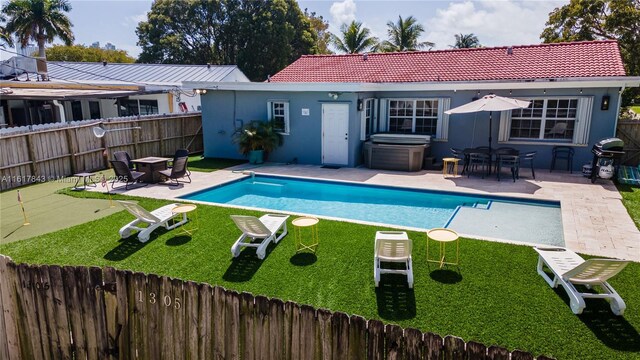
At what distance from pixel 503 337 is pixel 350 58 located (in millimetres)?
16582

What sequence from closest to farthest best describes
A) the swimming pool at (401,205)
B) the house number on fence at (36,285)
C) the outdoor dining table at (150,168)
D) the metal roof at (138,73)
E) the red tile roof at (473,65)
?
1. the house number on fence at (36,285)
2. the swimming pool at (401,205)
3. the outdoor dining table at (150,168)
4. the red tile roof at (473,65)
5. the metal roof at (138,73)

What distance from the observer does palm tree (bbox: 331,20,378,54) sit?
3297 centimetres

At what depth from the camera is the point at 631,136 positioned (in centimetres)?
1395

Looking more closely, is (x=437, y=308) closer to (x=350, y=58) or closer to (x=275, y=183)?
(x=275, y=183)

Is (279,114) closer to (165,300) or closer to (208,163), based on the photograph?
(208,163)

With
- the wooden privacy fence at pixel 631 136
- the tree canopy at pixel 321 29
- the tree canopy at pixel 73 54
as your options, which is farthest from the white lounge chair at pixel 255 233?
the tree canopy at pixel 73 54

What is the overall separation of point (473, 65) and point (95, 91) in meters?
17.2

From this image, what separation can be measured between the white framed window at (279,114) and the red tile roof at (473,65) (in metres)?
3.06

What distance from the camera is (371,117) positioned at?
1625cm

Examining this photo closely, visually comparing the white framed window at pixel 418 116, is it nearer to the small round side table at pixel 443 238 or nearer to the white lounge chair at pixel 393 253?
the small round side table at pixel 443 238

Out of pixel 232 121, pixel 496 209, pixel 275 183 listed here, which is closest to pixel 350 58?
pixel 232 121

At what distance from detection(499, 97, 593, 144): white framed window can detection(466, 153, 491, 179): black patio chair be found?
1384mm

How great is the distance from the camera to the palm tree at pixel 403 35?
33.5 meters

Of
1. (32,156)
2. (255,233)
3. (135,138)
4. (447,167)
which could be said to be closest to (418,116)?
(447,167)
